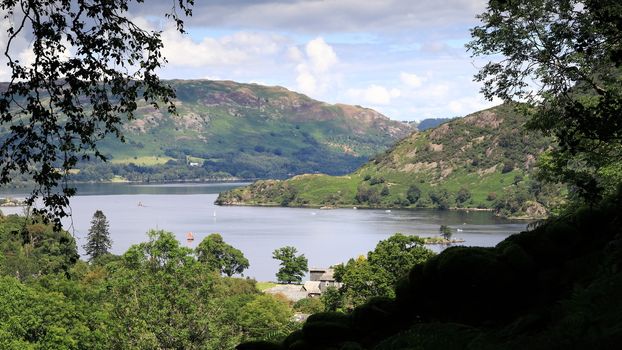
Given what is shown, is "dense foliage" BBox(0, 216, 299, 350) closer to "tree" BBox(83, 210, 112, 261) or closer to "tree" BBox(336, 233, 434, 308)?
"tree" BBox(336, 233, 434, 308)

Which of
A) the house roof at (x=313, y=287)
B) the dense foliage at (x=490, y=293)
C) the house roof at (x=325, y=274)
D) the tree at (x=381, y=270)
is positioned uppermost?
the dense foliage at (x=490, y=293)

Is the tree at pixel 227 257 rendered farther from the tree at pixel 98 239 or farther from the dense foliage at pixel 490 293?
the dense foliage at pixel 490 293

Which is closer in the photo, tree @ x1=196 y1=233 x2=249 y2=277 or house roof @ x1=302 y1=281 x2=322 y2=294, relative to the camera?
house roof @ x1=302 y1=281 x2=322 y2=294

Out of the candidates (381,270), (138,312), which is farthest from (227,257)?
(138,312)

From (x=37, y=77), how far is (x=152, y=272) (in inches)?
1238

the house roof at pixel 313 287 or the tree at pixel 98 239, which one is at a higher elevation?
the tree at pixel 98 239

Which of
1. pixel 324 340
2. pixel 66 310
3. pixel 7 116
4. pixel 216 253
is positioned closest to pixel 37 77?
pixel 7 116

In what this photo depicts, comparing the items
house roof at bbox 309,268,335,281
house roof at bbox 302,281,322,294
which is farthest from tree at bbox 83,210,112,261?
house roof at bbox 302,281,322,294

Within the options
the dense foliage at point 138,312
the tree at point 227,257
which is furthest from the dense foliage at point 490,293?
the tree at point 227,257

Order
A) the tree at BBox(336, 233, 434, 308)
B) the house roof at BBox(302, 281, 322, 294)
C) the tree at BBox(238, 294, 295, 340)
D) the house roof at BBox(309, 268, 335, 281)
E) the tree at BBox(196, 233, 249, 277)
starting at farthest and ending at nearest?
the tree at BBox(196, 233, 249, 277)
the house roof at BBox(309, 268, 335, 281)
the house roof at BBox(302, 281, 322, 294)
the tree at BBox(238, 294, 295, 340)
the tree at BBox(336, 233, 434, 308)

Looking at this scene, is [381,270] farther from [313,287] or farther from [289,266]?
[289,266]

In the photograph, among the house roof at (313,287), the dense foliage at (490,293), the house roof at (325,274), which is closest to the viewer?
the dense foliage at (490,293)

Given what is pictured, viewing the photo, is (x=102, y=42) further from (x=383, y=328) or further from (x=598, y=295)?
(x=598, y=295)

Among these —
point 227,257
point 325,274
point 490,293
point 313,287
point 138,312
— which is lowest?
point 313,287
